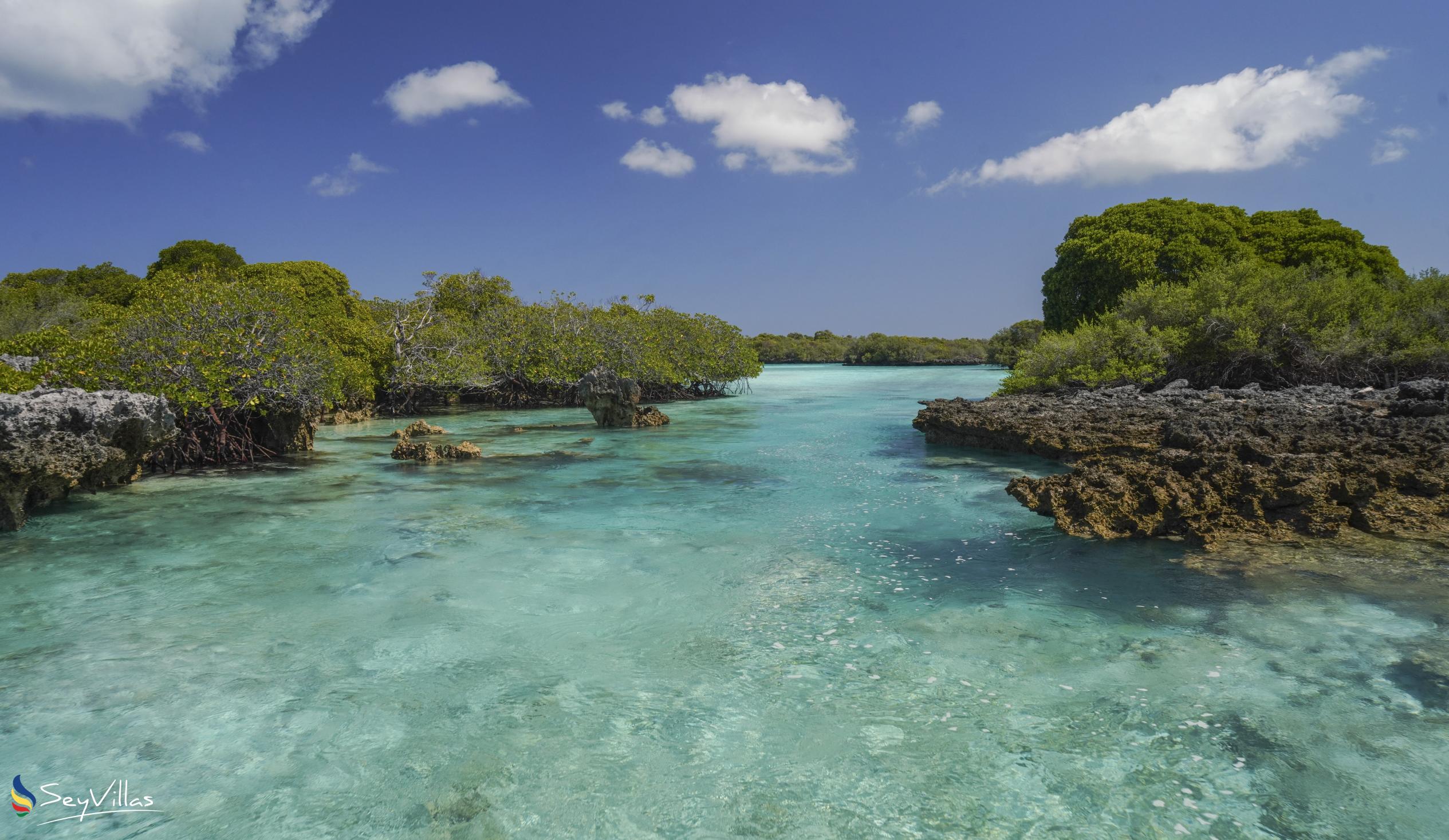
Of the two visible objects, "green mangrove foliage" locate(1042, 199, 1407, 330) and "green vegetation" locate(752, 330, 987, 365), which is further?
"green vegetation" locate(752, 330, 987, 365)

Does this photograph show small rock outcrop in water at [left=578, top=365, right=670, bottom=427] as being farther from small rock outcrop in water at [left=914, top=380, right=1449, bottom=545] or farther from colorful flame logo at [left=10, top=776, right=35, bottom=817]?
colorful flame logo at [left=10, top=776, right=35, bottom=817]

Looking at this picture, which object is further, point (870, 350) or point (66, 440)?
point (870, 350)

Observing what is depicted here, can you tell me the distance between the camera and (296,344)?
625 inches

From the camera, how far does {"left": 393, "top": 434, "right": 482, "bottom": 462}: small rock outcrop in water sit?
15.5 m

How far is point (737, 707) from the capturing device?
4793mm

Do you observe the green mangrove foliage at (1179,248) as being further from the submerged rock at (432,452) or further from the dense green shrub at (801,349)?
the dense green shrub at (801,349)

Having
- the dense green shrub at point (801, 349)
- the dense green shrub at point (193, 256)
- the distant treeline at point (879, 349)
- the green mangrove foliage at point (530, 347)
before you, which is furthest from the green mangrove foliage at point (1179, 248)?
the dense green shrub at point (801, 349)

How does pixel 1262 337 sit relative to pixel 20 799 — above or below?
above

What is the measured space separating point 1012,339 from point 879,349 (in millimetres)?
27741

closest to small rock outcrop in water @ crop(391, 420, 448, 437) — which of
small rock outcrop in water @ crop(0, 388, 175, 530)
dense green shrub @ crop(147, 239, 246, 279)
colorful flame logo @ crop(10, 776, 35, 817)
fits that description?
small rock outcrop in water @ crop(0, 388, 175, 530)

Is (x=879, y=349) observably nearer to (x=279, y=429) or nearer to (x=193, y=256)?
(x=193, y=256)

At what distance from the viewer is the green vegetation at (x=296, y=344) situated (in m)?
13.7

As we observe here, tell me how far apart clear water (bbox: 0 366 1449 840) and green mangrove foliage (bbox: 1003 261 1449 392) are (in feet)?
49.8

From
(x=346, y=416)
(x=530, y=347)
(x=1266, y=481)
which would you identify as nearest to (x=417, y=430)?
(x=346, y=416)
